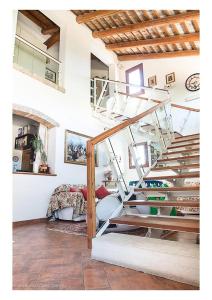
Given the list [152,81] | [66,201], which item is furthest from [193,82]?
[66,201]

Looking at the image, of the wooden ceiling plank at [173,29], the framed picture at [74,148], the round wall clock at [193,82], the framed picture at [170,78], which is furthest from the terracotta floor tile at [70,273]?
the framed picture at [170,78]

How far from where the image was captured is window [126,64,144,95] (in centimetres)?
888

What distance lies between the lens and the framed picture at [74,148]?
240 inches

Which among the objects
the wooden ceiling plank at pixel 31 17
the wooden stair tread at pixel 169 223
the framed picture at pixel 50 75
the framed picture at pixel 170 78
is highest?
the wooden ceiling plank at pixel 31 17

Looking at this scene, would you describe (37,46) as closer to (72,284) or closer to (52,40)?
(52,40)

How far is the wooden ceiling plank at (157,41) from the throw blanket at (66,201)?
5258 millimetres

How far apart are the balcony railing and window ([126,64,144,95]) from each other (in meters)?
3.30

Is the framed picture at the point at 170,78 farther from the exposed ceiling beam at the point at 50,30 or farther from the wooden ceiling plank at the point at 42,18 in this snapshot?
the wooden ceiling plank at the point at 42,18

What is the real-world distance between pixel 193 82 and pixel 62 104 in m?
4.09

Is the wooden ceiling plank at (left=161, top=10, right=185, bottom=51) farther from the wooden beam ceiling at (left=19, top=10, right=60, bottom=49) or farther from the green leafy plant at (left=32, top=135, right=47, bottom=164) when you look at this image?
the green leafy plant at (left=32, top=135, right=47, bottom=164)

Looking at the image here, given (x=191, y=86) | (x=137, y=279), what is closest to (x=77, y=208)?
(x=137, y=279)

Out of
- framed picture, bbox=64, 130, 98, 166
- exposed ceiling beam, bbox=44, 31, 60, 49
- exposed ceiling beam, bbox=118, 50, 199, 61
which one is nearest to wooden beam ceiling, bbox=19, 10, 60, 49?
exposed ceiling beam, bbox=44, 31, 60, 49

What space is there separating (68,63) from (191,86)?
12.4 feet
